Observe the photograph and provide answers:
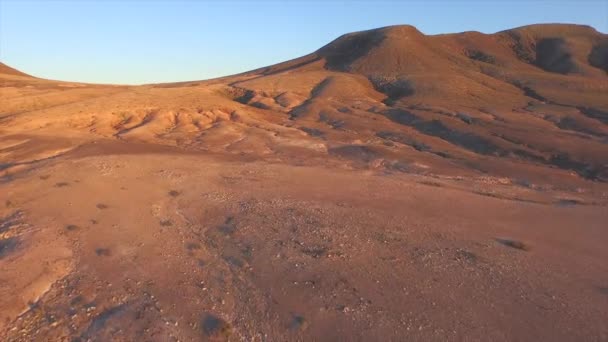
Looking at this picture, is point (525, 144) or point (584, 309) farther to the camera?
point (525, 144)

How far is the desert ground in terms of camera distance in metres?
10.6

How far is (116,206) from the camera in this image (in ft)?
59.3

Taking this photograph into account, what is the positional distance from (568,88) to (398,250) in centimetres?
5637

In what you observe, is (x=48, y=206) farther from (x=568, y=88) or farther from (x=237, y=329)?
(x=568, y=88)

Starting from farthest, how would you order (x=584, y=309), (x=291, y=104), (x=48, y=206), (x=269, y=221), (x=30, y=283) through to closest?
(x=291, y=104) → (x=48, y=206) → (x=269, y=221) → (x=30, y=283) → (x=584, y=309)

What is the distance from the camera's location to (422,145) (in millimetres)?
35531

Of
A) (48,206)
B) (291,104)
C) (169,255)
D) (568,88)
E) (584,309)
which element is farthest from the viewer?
(568,88)

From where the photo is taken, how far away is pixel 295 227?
15977 millimetres

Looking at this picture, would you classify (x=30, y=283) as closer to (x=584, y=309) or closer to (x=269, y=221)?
(x=269, y=221)

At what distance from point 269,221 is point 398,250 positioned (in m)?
4.78

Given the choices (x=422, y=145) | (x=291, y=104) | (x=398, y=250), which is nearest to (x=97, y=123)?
(x=291, y=104)

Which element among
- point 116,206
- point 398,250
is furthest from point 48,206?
point 398,250

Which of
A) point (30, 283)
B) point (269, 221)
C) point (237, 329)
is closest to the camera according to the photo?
point (237, 329)

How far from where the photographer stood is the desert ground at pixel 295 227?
10.6 meters
